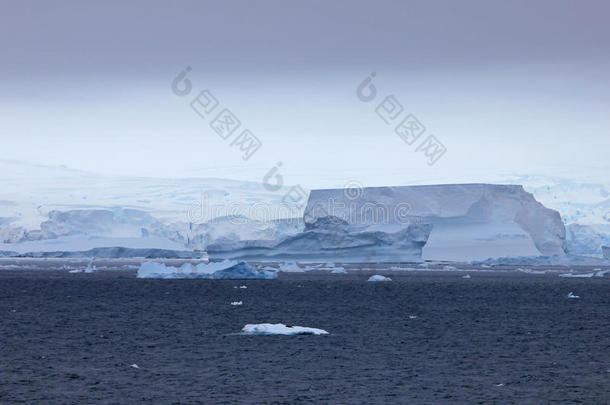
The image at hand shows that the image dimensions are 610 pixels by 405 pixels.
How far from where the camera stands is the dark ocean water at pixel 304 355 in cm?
761

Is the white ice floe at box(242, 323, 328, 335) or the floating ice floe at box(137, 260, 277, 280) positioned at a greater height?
the floating ice floe at box(137, 260, 277, 280)

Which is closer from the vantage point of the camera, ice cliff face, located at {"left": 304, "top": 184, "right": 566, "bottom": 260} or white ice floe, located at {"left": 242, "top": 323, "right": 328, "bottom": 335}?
white ice floe, located at {"left": 242, "top": 323, "right": 328, "bottom": 335}

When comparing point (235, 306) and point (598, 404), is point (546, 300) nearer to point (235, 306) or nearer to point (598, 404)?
point (235, 306)

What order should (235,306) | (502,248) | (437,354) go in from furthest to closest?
(502,248) → (235,306) → (437,354)

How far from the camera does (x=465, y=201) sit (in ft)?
173

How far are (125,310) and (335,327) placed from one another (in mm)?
5277

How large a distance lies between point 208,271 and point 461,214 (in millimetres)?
22526

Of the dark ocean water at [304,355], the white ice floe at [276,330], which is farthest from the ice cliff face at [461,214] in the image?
the white ice floe at [276,330]

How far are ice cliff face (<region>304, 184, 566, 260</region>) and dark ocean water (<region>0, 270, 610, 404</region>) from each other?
33529 mm

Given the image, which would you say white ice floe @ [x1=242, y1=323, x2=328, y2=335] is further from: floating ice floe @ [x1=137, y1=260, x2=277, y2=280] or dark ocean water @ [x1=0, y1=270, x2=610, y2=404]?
floating ice floe @ [x1=137, y1=260, x2=277, y2=280]

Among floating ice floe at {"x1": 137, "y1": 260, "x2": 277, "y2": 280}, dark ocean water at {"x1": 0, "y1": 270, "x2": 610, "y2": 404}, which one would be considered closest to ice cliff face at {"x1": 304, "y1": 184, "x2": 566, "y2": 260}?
floating ice floe at {"x1": 137, "y1": 260, "x2": 277, "y2": 280}

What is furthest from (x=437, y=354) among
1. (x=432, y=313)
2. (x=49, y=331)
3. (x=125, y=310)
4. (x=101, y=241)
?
(x=101, y=241)

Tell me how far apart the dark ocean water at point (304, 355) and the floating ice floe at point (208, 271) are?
14260mm

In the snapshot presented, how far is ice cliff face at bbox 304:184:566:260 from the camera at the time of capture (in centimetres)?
5200
